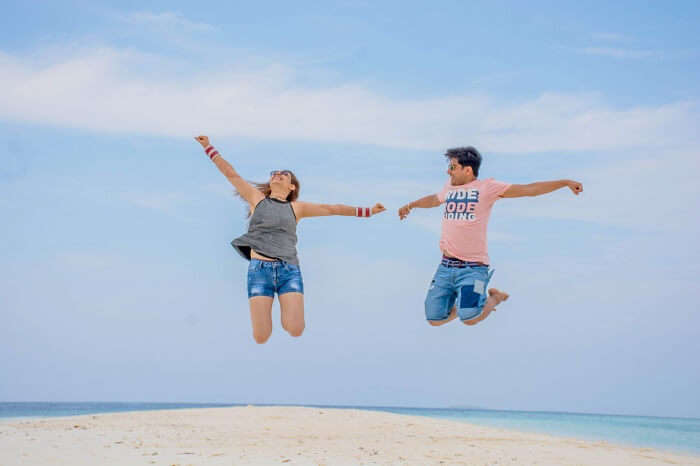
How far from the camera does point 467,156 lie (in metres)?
10.5

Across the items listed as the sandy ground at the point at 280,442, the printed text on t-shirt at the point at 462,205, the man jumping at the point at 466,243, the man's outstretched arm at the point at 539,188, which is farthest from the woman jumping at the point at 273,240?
the sandy ground at the point at 280,442

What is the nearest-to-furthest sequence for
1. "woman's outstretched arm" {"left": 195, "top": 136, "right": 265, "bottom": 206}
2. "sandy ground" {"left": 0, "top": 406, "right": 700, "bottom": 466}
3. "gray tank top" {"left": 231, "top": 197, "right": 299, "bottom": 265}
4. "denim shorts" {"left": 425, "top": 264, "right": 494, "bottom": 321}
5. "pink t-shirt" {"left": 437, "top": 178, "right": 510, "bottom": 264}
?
"denim shorts" {"left": 425, "top": 264, "right": 494, "bottom": 321} < "pink t-shirt" {"left": 437, "top": 178, "right": 510, "bottom": 264} < "gray tank top" {"left": 231, "top": 197, "right": 299, "bottom": 265} < "woman's outstretched arm" {"left": 195, "top": 136, "right": 265, "bottom": 206} < "sandy ground" {"left": 0, "top": 406, "right": 700, "bottom": 466}

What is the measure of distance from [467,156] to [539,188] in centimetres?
106

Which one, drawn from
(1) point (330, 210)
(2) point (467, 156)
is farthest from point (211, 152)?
(2) point (467, 156)

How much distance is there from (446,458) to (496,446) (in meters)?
3.01

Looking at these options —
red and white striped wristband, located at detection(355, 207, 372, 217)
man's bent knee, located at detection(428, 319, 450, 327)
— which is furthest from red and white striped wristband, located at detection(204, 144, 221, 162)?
man's bent knee, located at detection(428, 319, 450, 327)

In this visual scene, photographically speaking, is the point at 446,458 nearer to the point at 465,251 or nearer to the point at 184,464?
the point at 184,464

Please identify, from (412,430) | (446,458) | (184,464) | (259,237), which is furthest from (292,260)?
(412,430)

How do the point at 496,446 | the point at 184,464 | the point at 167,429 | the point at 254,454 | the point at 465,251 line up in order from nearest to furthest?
the point at 465,251, the point at 184,464, the point at 254,454, the point at 496,446, the point at 167,429

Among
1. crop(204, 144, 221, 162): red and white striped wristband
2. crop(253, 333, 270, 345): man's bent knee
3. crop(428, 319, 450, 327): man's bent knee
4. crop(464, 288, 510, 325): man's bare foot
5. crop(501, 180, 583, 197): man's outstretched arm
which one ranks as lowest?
crop(253, 333, 270, 345): man's bent knee

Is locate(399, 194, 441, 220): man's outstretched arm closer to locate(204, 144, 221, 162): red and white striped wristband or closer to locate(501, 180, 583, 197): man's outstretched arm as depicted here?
locate(501, 180, 583, 197): man's outstretched arm

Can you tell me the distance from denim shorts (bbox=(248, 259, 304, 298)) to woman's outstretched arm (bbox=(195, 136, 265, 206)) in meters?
0.95

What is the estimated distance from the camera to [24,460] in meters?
16.0

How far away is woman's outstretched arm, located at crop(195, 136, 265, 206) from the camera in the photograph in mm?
10844
